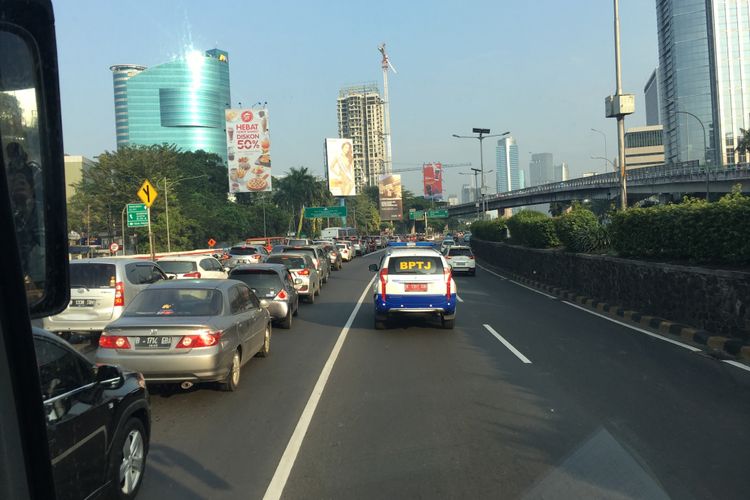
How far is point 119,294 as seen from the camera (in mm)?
11500

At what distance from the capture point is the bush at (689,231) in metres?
11.5

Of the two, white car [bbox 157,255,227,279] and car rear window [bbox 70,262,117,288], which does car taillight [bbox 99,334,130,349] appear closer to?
car rear window [bbox 70,262,117,288]

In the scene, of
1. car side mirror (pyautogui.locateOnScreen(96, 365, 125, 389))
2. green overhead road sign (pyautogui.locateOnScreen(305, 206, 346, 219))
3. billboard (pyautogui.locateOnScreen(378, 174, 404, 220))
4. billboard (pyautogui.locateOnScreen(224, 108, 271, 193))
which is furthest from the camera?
billboard (pyautogui.locateOnScreen(378, 174, 404, 220))

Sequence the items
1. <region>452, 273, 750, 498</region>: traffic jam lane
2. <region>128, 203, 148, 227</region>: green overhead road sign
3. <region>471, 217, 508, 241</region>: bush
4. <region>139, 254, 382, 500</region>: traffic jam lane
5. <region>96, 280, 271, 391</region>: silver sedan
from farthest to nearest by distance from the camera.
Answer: <region>471, 217, 508, 241</region>: bush
<region>128, 203, 148, 227</region>: green overhead road sign
<region>96, 280, 271, 391</region>: silver sedan
<region>452, 273, 750, 498</region>: traffic jam lane
<region>139, 254, 382, 500</region>: traffic jam lane

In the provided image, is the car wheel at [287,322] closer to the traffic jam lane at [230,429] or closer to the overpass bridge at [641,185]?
the traffic jam lane at [230,429]

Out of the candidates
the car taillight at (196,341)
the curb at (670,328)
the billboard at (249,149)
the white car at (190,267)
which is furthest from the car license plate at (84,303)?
the billboard at (249,149)

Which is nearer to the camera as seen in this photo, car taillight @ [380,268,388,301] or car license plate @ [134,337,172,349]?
car license plate @ [134,337,172,349]

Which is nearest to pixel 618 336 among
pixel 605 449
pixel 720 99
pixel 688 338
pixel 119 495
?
pixel 688 338

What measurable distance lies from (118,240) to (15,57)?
5772 cm

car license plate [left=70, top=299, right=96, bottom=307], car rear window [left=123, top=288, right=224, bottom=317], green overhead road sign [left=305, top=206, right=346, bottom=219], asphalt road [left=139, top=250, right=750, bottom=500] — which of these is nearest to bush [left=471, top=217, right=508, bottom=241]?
green overhead road sign [left=305, top=206, right=346, bottom=219]

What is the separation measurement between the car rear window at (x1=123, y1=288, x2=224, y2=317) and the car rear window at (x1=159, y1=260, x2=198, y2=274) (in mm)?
10630

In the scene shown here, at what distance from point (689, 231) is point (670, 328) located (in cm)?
242

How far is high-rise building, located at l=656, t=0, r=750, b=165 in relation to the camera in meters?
127

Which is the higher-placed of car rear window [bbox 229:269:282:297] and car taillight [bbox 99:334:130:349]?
car rear window [bbox 229:269:282:297]
